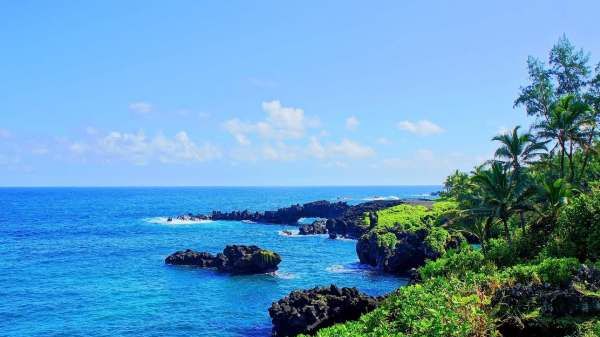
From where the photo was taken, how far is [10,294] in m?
63.2

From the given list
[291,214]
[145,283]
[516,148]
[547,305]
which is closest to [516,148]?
[516,148]

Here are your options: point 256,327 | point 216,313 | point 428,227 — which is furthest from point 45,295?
point 428,227

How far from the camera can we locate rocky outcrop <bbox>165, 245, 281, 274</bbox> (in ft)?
236

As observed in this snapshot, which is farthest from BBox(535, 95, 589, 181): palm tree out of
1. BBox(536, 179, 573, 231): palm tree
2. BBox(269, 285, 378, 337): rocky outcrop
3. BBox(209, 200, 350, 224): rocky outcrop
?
BBox(209, 200, 350, 224): rocky outcrop

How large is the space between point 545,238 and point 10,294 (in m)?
63.0

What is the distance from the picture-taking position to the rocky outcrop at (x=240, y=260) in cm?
7188

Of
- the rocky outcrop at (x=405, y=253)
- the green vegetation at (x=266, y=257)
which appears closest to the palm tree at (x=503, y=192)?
the rocky outcrop at (x=405, y=253)

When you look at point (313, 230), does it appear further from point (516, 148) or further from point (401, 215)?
point (516, 148)

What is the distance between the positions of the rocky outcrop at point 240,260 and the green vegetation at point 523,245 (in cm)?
3137

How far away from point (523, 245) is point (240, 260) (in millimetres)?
48101

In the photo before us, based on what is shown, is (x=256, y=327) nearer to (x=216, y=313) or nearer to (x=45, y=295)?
(x=216, y=313)

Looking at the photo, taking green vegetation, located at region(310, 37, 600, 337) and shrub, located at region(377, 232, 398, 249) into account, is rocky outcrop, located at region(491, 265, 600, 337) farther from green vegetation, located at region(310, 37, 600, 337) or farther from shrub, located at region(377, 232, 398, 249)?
shrub, located at region(377, 232, 398, 249)

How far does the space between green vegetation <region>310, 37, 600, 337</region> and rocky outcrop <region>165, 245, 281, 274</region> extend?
31370 millimetres

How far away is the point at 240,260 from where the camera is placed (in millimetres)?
72000
